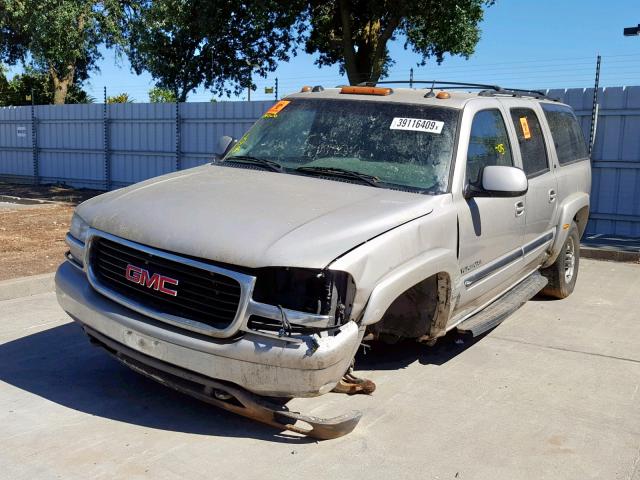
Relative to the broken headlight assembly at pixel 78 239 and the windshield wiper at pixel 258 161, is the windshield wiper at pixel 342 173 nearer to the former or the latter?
the windshield wiper at pixel 258 161

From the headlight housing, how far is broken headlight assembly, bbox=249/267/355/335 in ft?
4.18

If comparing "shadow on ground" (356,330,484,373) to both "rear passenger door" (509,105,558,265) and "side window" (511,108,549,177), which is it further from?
"side window" (511,108,549,177)

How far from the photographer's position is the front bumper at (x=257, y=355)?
3367mm

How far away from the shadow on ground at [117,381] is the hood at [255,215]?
3.50 feet

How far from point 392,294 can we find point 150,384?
5.91ft

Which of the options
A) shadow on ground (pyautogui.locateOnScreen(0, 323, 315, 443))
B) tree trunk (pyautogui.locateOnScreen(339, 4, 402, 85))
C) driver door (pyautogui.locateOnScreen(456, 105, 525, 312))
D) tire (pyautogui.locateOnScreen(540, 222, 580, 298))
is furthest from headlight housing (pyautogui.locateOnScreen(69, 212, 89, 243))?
tree trunk (pyautogui.locateOnScreen(339, 4, 402, 85))

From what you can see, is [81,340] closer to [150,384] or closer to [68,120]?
[150,384]

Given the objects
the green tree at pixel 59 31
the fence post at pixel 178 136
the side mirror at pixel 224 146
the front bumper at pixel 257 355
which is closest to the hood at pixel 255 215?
the front bumper at pixel 257 355

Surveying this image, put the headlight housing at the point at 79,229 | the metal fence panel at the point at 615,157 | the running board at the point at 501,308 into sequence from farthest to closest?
the metal fence panel at the point at 615,157, the running board at the point at 501,308, the headlight housing at the point at 79,229

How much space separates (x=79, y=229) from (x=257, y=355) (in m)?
1.55

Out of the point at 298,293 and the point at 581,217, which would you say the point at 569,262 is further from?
the point at 298,293

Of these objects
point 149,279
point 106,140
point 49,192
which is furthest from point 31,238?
point 106,140

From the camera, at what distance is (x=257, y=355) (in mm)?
3377

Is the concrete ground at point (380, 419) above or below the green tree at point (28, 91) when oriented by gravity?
below
